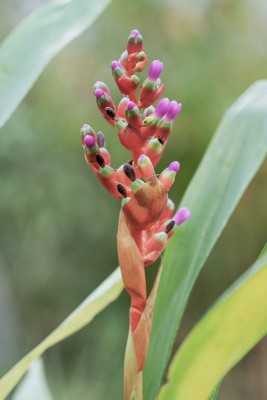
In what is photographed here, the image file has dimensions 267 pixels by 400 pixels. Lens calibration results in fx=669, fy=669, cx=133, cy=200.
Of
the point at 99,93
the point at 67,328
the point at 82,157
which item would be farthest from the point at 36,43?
the point at 82,157

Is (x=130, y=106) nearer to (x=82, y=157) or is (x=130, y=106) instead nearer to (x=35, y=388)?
(x=35, y=388)

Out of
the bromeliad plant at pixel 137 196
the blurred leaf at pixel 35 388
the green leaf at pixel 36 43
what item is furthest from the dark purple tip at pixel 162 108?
the blurred leaf at pixel 35 388

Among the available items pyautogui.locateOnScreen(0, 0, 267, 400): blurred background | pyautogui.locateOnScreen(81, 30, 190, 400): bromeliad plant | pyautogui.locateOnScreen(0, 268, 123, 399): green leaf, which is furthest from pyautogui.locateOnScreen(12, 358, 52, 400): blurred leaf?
pyautogui.locateOnScreen(0, 0, 267, 400): blurred background

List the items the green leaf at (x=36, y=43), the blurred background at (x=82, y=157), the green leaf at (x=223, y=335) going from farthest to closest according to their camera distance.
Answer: the blurred background at (x=82, y=157), the green leaf at (x=36, y=43), the green leaf at (x=223, y=335)

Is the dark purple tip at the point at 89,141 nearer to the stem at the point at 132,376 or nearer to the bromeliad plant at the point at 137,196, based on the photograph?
the bromeliad plant at the point at 137,196

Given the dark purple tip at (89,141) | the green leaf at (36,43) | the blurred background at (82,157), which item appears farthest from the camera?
the blurred background at (82,157)

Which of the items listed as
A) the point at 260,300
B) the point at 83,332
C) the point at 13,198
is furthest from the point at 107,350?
the point at 260,300

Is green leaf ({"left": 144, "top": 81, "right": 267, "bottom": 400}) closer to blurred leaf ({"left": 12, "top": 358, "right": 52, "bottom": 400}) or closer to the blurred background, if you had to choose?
blurred leaf ({"left": 12, "top": 358, "right": 52, "bottom": 400})
